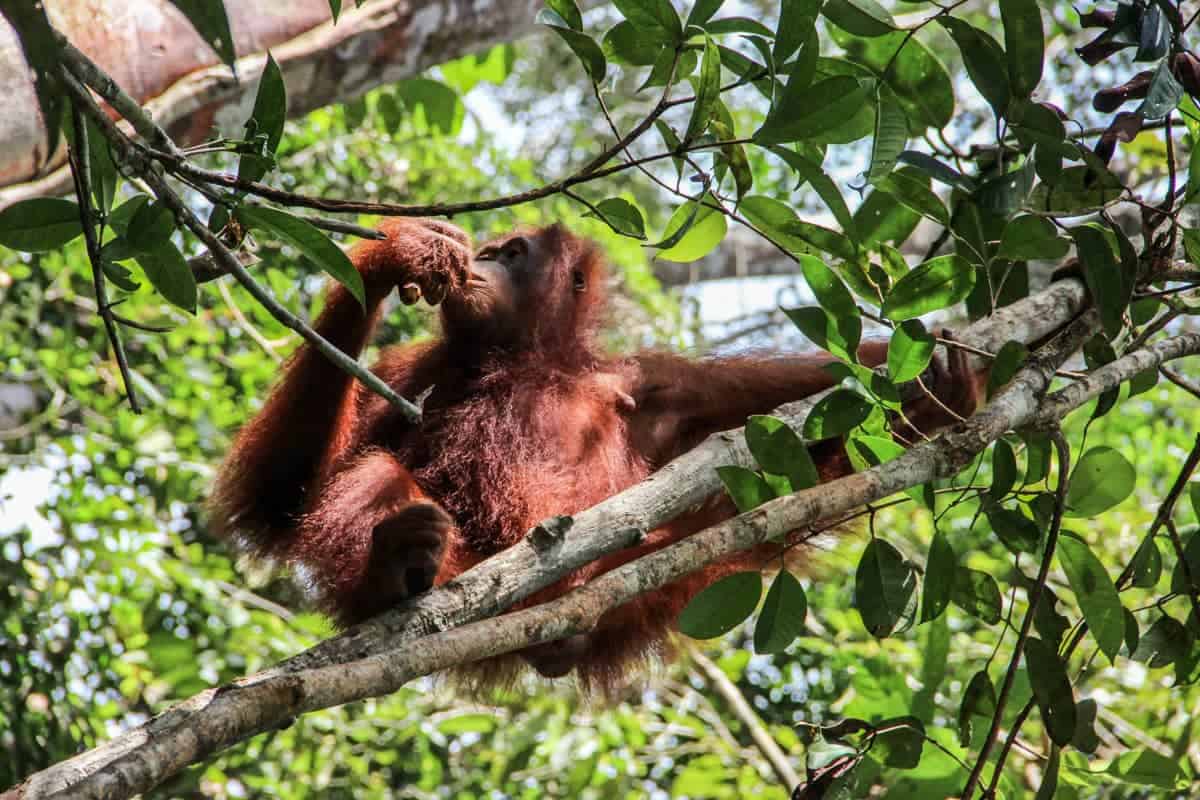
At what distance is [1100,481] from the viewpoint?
2.30 meters

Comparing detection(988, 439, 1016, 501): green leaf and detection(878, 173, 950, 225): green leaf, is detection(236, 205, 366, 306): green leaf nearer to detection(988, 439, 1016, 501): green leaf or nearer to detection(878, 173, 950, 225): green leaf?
detection(878, 173, 950, 225): green leaf

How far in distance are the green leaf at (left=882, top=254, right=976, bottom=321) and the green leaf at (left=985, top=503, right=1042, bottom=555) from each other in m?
0.43

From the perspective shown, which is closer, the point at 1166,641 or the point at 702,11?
the point at 702,11

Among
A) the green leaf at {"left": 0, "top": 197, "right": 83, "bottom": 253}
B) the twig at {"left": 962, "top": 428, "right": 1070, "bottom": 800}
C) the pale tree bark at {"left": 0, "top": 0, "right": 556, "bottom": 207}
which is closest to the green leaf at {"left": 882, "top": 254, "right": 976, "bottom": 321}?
the twig at {"left": 962, "top": 428, "right": 1070, "bottom": 800}

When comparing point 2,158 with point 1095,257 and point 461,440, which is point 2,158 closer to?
point 461,440

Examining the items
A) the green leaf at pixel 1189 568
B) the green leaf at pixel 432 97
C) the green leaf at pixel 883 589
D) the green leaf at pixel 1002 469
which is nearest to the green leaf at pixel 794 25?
the green leaf at pixel 1002 469

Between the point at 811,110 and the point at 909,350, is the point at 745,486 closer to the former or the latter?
the point at 909,350

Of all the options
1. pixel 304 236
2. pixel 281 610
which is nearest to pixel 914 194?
pixel 304 236

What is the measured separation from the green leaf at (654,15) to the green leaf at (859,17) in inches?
11.9

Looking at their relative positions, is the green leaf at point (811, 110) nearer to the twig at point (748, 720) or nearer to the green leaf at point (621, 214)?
the green leaf at point (621, 214)

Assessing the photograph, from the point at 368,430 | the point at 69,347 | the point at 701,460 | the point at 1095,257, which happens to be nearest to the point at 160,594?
the point at 69,347

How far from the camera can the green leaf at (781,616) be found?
7.32 ft

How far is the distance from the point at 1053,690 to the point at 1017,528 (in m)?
0.32

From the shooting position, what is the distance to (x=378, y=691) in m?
1.55
